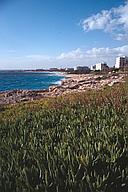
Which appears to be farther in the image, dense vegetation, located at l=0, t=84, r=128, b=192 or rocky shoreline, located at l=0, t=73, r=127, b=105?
rocky shoreline, located at l=0, t=73, r=127, b=105

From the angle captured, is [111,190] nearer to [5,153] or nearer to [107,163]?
[107,163]

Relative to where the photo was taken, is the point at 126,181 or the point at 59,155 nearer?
the point at 126,181

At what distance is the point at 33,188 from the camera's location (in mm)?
4695

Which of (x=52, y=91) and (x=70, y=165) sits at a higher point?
(x=70, y=165)

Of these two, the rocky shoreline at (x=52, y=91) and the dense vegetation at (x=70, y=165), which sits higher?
the dense vegetation at (x=70, y=165)

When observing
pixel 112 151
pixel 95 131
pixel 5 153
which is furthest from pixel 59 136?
pixel 112 151

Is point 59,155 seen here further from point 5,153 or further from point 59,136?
point 59,136

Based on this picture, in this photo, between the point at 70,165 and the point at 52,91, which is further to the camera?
the point at 52,91

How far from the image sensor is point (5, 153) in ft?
20.1

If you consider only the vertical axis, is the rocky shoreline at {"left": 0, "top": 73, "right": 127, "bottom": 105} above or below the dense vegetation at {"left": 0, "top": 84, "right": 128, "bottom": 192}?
below

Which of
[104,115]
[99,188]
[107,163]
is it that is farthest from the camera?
[104,115]

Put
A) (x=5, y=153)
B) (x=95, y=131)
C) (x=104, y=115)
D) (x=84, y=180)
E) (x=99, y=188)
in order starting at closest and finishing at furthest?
1. (x=99, y=188)
2. (x=84, y=180)
3. (x=5, y=153)
4. (x=95, y=131)
5. (x=104, y=115)

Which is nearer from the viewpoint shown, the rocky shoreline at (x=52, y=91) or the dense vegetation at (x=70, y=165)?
the dense vegetation at (x=70, y=165)

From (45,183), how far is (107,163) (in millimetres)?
995
